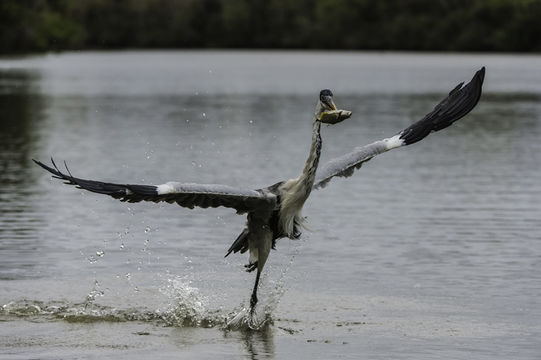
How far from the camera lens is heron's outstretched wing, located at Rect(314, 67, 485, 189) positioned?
1430cm

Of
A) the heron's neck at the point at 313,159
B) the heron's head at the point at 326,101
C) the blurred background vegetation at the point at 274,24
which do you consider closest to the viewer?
the heron's head at the point at 326,101

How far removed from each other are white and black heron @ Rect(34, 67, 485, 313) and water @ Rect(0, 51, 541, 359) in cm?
88

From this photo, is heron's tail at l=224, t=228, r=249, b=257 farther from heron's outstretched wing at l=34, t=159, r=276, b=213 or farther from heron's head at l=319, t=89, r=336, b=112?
heron's head at l=319, t=89, r=336, b=112

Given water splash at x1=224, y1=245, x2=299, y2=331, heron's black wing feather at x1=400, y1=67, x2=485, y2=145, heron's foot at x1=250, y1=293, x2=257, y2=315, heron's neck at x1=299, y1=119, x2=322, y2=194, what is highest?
heron's black wing feather at x1=400, y1=67, x2=485, y2=145

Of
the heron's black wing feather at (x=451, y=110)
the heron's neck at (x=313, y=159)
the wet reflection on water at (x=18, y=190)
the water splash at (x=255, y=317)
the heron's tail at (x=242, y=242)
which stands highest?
the heron's black wing feather at (x=451, y=110)

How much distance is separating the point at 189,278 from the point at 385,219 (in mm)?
5388

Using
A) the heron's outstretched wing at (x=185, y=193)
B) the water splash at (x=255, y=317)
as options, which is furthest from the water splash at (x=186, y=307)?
the heron's outstretched wing at (x=185, y=193)

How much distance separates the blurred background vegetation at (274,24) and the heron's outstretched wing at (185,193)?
113 meters

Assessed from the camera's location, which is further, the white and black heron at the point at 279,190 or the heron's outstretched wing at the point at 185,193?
the white and black heron at the point at 279,190

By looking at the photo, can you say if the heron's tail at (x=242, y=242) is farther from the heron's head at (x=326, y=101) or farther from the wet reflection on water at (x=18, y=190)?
the wet reflection on water at (x=18, y=190)

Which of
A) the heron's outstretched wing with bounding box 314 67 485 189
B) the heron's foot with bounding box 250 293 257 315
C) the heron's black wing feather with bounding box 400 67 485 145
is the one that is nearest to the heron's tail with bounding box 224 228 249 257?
the heron's foot with bounding box 250 293 257 315

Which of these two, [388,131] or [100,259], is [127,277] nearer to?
[100,259]

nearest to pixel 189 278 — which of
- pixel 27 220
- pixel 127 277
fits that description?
pixel 127 277

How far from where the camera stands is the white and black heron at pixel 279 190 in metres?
12.8
